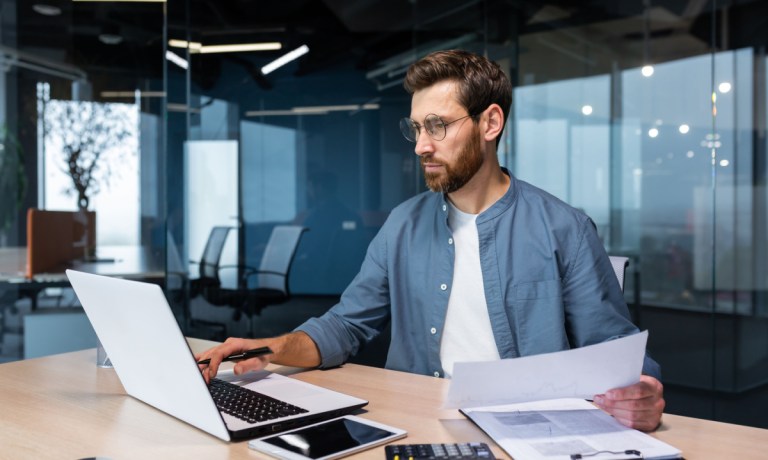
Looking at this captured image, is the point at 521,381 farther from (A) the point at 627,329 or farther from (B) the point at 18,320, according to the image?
(B) the point at 18,320

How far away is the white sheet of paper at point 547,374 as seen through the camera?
3.67 ft

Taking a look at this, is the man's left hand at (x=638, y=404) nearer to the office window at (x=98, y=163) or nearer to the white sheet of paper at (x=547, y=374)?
the white sheet of paper at (x=547, y=374)

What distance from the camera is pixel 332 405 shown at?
129 cm

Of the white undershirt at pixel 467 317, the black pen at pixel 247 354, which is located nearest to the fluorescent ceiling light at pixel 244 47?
the white undershirt at pixel 467 317

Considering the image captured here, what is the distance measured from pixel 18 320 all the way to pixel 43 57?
168cm

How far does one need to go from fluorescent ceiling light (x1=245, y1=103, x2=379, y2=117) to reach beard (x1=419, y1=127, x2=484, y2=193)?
312 centimetres

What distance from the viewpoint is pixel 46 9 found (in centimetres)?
454

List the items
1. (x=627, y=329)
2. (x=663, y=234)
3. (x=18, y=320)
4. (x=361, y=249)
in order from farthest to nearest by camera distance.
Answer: (x=361, y=249), (x=18, y=320), (x=663, y=234), (x=627, y=329)

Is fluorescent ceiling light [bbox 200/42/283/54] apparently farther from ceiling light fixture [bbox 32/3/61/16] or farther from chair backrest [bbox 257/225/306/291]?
chair backrest [bbox 257/225/306/291]

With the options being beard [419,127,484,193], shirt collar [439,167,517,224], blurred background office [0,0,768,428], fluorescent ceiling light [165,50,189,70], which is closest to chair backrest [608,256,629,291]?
shirt collar [439,167,517,224]

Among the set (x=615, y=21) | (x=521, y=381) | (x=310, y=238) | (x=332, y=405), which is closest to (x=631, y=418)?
(x=521, y=381)

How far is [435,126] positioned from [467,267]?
36 cm

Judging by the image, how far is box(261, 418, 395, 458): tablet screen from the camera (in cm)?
107

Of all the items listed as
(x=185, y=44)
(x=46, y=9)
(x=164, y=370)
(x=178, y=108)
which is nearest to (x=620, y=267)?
(x=164, y=370)
